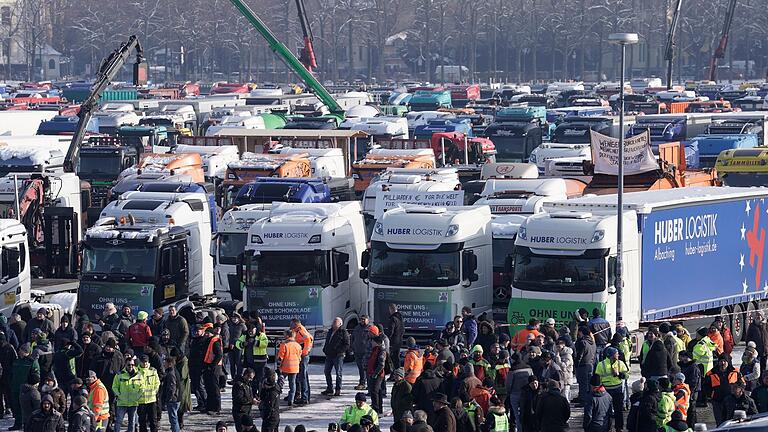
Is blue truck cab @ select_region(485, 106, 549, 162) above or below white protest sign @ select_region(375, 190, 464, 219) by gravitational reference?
below

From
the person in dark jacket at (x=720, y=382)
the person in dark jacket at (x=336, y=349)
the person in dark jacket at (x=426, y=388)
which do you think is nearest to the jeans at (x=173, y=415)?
the person in dark jacket at (x=336, y=349)

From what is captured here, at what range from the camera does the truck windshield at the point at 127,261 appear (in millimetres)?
29688

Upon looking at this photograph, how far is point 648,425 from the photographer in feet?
65.5

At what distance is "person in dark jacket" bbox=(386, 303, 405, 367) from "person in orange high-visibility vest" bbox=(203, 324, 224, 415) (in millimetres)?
3008

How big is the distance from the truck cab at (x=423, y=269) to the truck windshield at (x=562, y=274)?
125 cm

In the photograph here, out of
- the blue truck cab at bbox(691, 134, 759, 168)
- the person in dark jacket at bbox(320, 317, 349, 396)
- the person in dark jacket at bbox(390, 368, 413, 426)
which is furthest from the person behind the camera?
the blue truck cab at bbox(691, 134, 759, 168)

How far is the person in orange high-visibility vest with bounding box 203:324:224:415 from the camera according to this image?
80.4ft

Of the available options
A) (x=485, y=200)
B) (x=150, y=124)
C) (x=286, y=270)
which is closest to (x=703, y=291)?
(x=485, y=200)

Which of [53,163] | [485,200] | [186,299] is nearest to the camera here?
[186,299]

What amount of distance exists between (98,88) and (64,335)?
21243 mm

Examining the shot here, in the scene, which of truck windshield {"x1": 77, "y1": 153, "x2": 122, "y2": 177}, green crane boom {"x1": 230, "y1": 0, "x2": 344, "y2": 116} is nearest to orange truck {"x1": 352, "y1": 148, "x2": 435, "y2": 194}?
truck windshield {"x1": 77, "y1": 153, "x2": 122, "y2": 177}

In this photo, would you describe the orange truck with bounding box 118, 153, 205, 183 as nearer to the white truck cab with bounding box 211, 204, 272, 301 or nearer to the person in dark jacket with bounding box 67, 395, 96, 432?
the white truck cab with bounding box 211, 204, 272, 301

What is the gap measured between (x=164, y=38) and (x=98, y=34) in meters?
6.20

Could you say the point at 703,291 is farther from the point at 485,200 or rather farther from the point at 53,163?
the point at 53,163
